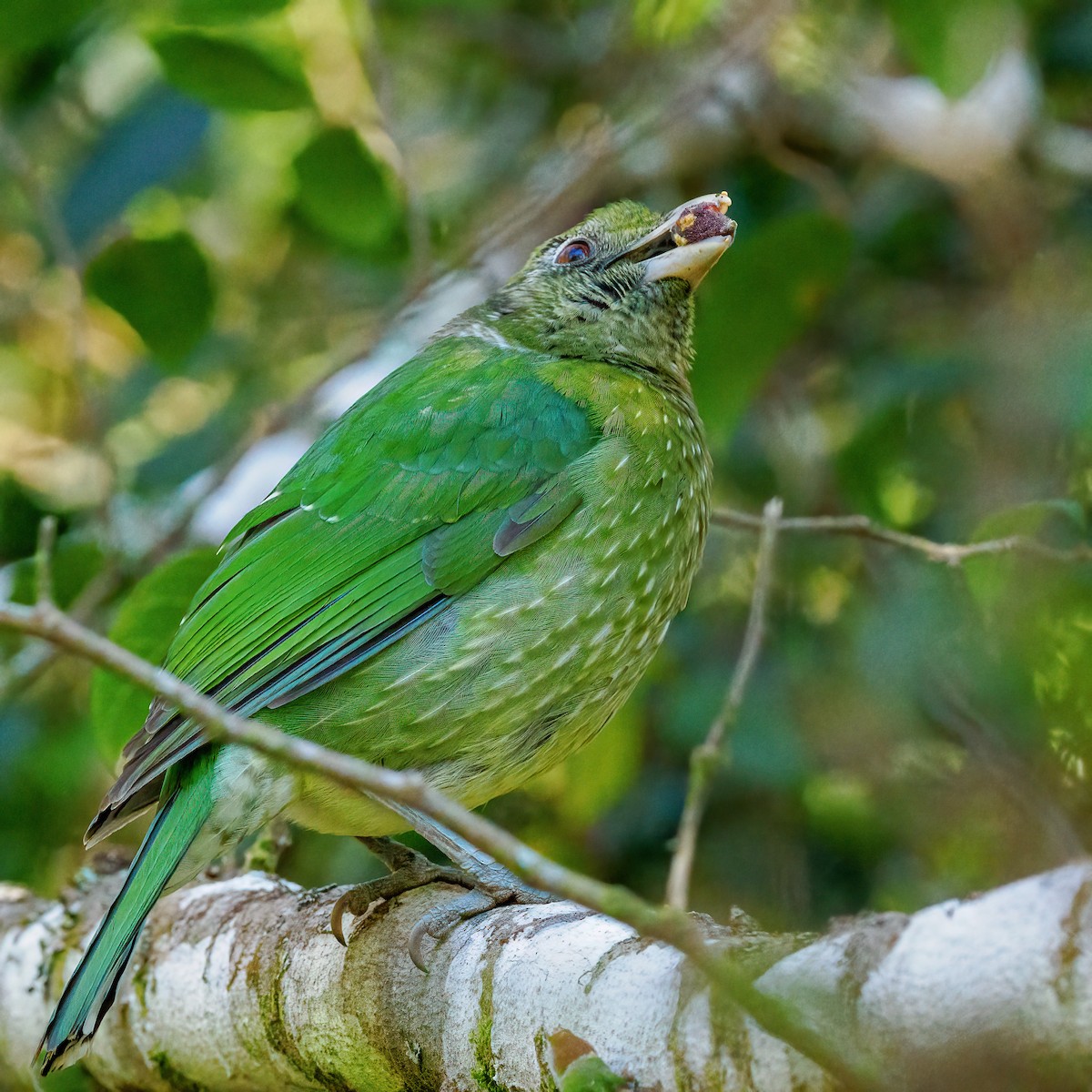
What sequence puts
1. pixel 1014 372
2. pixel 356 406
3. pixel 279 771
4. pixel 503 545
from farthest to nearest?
pixel 1014 372
pixel 356 406
pixel 503 545
pixel 279 771

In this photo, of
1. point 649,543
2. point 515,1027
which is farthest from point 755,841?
point 515,1027

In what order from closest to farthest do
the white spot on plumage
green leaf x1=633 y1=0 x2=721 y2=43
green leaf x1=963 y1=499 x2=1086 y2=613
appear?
green leaf x1=963 y1=499 x2=1086 y2=613, the white spot on plumage, green leaf x1=633 y1=0 x2=721 y2=43

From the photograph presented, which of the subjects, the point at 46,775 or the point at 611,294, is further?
the point at 46,775

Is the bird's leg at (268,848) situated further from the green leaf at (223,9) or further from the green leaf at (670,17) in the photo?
the green leaf at (670,17)

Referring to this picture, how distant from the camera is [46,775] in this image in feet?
14.0

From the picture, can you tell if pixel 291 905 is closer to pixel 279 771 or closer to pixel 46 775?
pixel 279 771

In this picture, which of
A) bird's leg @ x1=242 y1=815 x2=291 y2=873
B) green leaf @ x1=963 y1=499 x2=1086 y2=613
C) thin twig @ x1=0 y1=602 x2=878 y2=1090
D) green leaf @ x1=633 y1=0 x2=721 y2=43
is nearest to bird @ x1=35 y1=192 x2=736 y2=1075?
bird's leg @ x1=242 y1=815 x2=291 y2=873

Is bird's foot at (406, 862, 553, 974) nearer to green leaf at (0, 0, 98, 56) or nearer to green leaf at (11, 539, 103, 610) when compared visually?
green leaf at (11, 539, 103, 610)

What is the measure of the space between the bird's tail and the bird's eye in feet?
5.39

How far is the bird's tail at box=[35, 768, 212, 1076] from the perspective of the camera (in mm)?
2379

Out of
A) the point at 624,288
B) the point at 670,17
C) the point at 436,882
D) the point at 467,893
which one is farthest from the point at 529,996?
the point at 670,17

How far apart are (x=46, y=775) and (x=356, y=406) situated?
1788 millimetres

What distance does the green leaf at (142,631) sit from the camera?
300 centimetres

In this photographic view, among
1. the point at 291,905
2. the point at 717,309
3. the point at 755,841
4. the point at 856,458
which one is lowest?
the point at 755,841
